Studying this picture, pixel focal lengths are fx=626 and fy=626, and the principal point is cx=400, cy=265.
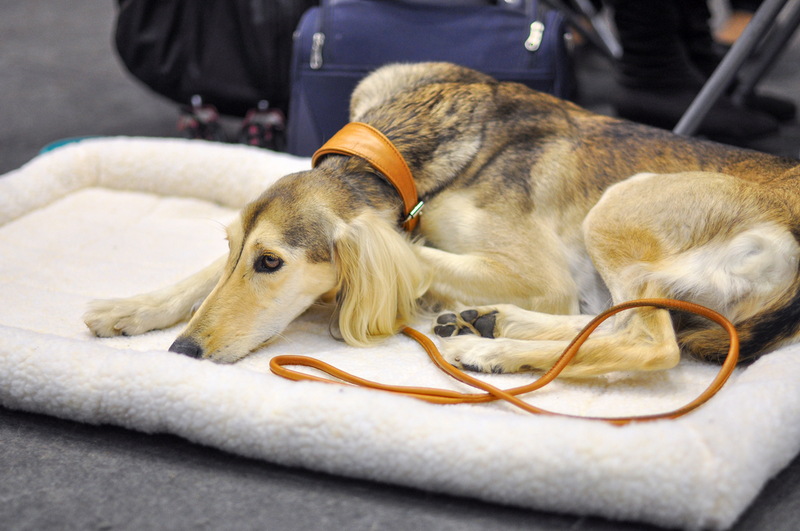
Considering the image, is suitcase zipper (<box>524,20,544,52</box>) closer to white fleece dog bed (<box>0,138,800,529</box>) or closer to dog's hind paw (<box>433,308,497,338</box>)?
dog's hind paw (<box>433,308,497,338</box>)

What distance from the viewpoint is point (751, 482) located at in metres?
1.26

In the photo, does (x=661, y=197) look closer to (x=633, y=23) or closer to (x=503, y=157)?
(x=503, y=157)

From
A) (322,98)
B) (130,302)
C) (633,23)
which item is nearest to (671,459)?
(130,302)

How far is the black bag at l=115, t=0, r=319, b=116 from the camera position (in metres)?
3.57

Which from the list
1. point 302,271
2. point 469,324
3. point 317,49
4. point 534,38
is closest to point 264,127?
point 317,49

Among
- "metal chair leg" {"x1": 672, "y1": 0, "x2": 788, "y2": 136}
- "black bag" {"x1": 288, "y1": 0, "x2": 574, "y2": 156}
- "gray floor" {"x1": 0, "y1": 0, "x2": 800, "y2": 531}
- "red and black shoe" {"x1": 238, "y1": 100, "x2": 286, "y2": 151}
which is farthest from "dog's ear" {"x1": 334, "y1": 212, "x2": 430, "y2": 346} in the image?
"red and black shoe" {"x1": 238, "y1": 100, "x2": 286, "y2": 151}

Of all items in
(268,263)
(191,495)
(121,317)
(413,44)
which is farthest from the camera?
(413,44)

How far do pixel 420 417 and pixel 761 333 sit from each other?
37.5 inches

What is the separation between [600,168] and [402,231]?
0.69 metres

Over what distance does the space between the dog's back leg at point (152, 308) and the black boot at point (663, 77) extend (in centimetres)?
270

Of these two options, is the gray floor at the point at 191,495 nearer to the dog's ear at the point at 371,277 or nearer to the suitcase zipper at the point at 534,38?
the dog's ear at the point at 371,277

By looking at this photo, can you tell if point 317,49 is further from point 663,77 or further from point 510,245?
point 663,77

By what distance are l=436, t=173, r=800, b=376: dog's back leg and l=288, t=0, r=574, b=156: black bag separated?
1047mm

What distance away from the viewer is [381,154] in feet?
6.28
